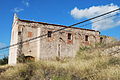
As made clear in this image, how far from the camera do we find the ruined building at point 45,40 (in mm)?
18812

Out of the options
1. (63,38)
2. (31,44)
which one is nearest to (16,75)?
(31,44)

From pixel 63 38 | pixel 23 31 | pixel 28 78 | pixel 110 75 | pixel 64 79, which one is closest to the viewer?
pixel 110 75

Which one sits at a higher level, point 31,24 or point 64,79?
point 31,24

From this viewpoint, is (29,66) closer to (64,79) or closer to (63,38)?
(64,79)

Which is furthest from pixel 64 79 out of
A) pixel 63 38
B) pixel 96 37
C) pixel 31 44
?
pixel 96 37

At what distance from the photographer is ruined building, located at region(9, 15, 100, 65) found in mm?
18812

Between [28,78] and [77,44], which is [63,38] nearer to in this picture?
[77,44]

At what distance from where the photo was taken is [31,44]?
19344 millimetres

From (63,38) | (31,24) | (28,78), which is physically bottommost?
(28,78)

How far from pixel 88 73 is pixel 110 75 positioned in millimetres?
1020

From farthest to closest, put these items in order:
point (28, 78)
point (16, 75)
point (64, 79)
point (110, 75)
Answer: point (16, 75) < point (28, 78) < point (64, 79) < point (110, 75)

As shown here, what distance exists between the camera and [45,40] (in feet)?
65.5

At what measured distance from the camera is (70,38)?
21.9m

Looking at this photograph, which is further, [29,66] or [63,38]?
[63,38]
